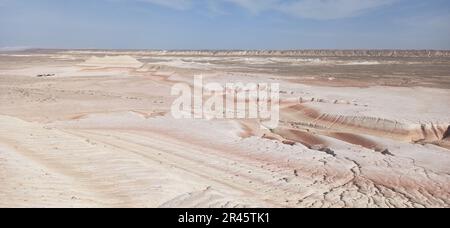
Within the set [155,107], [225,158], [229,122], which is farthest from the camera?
[155,107]

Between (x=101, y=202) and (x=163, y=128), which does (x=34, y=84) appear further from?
(x=101, y=202)

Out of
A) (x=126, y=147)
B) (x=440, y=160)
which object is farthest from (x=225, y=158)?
(x=440, y=160)

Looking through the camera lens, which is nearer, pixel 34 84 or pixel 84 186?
pixel 84 186

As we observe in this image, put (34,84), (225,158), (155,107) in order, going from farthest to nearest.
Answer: (34,84) → (155,107) → (225,158)

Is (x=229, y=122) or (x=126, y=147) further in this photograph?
(x=229, y=122)
